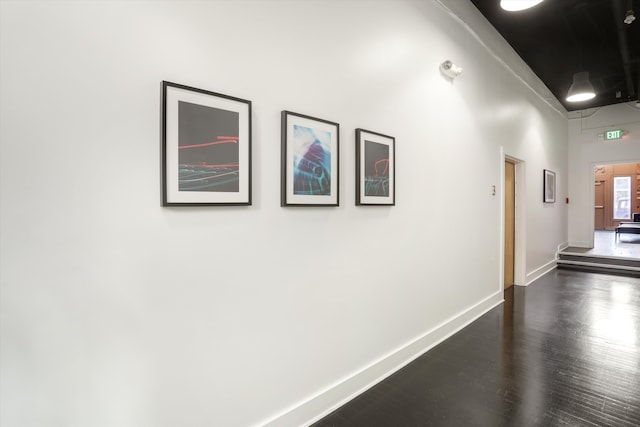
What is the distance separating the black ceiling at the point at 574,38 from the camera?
156 inches

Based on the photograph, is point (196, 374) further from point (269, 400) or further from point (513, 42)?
point (513, 42)

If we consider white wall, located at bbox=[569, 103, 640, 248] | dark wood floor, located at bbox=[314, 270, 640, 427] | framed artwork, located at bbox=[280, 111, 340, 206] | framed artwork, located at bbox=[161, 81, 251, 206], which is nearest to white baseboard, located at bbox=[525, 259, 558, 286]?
dark wood floor, located at bbox=[314, 270, 640, 427]

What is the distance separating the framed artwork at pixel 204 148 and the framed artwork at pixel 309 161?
27 centimetres

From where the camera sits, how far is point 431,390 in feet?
7.87

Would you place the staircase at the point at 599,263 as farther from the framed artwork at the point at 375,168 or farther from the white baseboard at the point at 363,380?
the framed artwork at the point at 375,168

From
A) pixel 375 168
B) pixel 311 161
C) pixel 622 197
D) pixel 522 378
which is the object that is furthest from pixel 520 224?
pixel 622 197

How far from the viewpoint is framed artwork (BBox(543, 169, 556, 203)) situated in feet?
21.5

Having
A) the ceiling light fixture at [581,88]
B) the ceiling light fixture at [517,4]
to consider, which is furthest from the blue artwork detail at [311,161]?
the ceiling light fixture at [581,88]

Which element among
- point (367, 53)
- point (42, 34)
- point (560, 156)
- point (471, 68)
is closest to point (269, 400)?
point (42, 34)

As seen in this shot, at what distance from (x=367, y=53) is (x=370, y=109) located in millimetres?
434

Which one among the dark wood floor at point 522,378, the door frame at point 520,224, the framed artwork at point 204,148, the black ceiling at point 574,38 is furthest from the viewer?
the door frame at point 520,224

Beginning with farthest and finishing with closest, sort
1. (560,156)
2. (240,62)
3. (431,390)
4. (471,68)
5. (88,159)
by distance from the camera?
(560,156), (471,68), (431,390), (240,62), (88,159)

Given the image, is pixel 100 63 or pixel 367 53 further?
pixel 367 53

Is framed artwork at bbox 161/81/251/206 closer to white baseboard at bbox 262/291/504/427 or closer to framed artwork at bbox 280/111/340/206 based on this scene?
framed artwork at bbox 280/111/340/206
